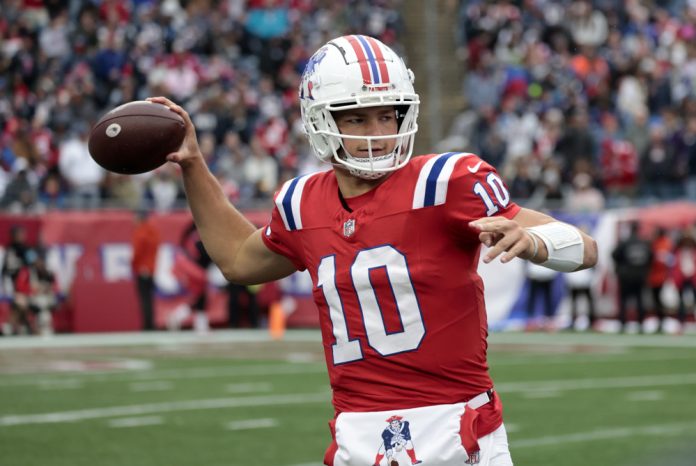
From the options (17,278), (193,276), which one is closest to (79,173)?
(17,278)

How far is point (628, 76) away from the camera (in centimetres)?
2044

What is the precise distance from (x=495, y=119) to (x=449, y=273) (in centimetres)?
1607

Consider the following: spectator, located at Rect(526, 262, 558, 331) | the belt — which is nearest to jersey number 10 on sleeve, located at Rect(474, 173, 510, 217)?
the belt

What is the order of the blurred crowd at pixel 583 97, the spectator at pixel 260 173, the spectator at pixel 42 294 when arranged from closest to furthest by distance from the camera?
1. the spectator at pixel 42 294
2. the spectator at pixel 260 173
3. the blurred crowd at pixel 583 97

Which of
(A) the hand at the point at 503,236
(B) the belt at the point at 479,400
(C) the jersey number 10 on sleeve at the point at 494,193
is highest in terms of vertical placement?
(C) the jersey number 10 on sleeve at the point at 494,193

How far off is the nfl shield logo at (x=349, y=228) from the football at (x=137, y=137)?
2.56 ft

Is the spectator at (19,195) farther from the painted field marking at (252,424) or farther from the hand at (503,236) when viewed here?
the hand at (503,236)

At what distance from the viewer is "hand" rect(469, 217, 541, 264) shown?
3104 mm

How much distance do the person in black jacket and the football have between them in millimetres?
12346

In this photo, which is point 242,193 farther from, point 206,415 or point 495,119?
point 206,415

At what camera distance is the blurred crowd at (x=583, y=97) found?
57.4ft

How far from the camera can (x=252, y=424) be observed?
28.7 ft

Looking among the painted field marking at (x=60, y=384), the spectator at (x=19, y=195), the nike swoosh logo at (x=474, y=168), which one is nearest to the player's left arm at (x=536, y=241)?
the nike swoosh logo at (x=474, y=168)

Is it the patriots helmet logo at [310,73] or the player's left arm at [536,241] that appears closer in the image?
the player's left arm at [536,241]
